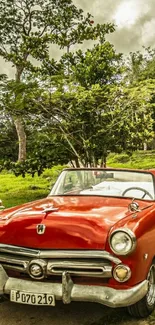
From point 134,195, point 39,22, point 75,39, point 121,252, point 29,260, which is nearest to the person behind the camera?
point 121,252

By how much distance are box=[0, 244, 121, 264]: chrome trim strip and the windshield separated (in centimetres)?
134

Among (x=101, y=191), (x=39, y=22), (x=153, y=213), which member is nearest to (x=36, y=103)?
(x=101, y=191)

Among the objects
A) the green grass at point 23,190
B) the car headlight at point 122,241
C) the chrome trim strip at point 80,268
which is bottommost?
the green grass at point 23,190

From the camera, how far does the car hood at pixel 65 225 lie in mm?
3418

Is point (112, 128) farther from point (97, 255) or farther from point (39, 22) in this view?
point (39, 22)

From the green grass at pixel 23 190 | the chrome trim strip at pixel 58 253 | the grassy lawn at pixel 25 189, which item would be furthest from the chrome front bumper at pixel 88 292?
the green grass at pixel 23 190

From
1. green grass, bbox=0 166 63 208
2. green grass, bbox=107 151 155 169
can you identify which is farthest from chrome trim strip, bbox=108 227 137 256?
green grass, bbox=107 151 155 169

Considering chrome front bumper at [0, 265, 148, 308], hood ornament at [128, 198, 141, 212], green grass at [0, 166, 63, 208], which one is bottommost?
green grass at [0, 166, 63, 208]

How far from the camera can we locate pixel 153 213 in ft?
13.0

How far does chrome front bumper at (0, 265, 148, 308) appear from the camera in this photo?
324 centimetres

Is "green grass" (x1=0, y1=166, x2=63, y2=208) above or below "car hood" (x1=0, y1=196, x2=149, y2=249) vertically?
below

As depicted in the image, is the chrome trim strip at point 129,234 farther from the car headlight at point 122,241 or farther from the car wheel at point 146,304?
the car wheel at point 146,304

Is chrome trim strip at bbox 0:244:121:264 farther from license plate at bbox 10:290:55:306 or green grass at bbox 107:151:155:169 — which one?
green grass at bbox 107:151:155:169

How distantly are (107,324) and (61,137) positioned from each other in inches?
359
